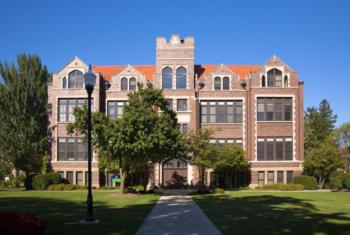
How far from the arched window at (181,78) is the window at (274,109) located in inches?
337

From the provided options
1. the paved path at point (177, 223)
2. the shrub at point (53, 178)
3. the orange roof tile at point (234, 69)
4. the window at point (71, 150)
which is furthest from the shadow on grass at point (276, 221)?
the orange roof tile at point (234, 69)

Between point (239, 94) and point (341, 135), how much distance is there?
61.5m

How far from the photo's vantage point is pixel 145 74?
5166cm

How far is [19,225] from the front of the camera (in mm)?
9414

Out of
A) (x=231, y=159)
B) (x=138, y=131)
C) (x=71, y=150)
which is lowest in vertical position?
(x=231, y=159)

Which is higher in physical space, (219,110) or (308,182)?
(219,110)

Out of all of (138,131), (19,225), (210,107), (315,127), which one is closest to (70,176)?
(210,107)

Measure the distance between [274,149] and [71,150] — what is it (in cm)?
2277

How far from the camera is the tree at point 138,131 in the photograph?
30.6 m

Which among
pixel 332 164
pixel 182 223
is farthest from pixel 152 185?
pixel 182 223

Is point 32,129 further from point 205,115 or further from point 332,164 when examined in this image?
point 332,164

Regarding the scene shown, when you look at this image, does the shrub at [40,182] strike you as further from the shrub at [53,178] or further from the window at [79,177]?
the window at [79,177]

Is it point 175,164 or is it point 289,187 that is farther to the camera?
point 175,164

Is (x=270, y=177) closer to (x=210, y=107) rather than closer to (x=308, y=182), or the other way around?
(x=308, y=182)
